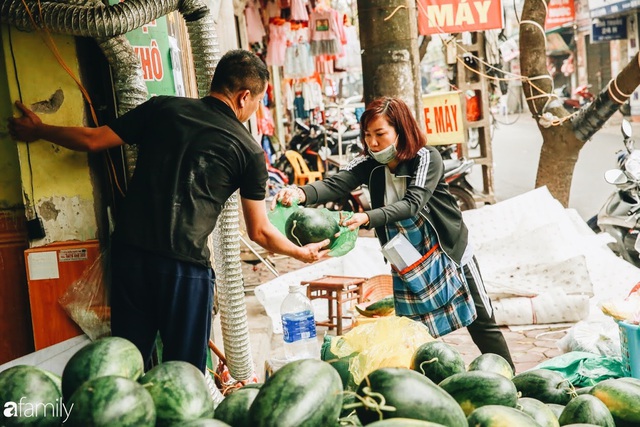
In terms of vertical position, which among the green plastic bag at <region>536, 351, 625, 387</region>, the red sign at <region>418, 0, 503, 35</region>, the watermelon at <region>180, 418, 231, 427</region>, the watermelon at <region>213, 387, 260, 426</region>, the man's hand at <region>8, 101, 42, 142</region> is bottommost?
the green plastic bag at <region>536, 351, 625, 387</region>

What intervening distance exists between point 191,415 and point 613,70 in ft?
99.4

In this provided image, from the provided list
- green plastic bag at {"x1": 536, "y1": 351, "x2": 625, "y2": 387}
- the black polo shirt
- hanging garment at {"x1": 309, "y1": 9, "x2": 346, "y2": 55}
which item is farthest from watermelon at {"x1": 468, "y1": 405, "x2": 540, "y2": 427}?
hanging garment at {"x1": 309, "y1": 9, "x2": 346, "y2": 55}

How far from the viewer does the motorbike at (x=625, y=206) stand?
6.82 m

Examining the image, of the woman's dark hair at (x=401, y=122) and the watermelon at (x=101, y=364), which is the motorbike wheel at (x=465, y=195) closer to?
the woman's dark hair at (x=401, y=122)

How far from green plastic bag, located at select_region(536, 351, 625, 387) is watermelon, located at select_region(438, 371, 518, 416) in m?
2.06

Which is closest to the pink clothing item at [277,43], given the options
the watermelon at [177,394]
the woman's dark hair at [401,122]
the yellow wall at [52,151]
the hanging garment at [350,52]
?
the hanging garment at [350,52]

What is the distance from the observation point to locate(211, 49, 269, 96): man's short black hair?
10.4 ft

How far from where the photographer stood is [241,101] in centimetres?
322

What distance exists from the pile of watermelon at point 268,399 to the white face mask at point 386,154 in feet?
6.92

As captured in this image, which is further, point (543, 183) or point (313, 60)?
point (313, 60)

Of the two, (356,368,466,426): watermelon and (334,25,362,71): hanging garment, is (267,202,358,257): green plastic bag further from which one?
(334,25,362,71): hanging garment

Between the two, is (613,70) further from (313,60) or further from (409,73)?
(409,73)

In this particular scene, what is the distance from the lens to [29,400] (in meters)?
1.54

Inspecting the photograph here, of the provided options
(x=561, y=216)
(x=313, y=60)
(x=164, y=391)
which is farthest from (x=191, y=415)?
(x=313, y=60)
